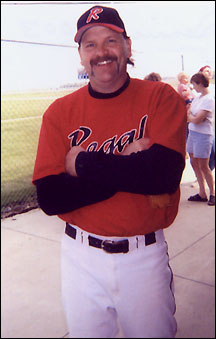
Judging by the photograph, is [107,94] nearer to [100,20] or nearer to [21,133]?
[100,20]

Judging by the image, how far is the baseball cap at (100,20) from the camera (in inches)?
29.1

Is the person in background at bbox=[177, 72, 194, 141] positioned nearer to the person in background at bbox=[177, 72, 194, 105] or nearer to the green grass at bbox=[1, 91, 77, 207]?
the person in background at bbox=[177, 72, 194, 105]

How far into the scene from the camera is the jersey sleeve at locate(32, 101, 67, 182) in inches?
35.1

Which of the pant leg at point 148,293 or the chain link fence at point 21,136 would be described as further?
the pant leg at point 148,293

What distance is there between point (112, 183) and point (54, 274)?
2151 mm

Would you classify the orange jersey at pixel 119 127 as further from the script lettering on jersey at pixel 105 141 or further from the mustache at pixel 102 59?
the mustache at pixel 102 59

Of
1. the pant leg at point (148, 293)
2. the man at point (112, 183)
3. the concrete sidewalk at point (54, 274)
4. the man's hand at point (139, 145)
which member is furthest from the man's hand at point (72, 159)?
the concrete sidewalk at point (54, 274)

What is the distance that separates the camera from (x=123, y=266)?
109cm

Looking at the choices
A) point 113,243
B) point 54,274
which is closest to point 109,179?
point 113,243

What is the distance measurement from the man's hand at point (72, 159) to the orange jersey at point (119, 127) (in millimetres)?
21

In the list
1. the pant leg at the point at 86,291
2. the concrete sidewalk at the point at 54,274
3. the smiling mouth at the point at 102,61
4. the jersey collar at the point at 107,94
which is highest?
the smiling mouth at the point at 102,61

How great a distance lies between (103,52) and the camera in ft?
2.59

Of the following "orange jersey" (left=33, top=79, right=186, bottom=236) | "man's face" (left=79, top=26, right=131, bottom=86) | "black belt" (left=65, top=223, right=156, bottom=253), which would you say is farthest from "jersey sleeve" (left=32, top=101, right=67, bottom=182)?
"black belt" (left=65, top=223, right=156, bottom=253)

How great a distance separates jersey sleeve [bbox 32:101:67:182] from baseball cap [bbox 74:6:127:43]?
0.59 feet
